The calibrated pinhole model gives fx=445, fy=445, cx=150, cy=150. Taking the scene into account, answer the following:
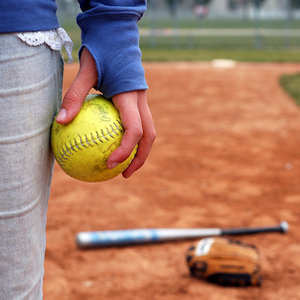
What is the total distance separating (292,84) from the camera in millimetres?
8750

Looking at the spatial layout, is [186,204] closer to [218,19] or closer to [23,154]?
[23,154]

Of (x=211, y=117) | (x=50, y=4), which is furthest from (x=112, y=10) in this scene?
(x=211, y=117)

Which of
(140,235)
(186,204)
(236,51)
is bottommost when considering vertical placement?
(236,51)

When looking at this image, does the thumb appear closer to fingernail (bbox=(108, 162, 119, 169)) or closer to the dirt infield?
fingernail (bbox=(108, 162, 119, 169))

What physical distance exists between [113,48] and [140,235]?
1894 mm

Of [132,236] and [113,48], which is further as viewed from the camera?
[132,236]

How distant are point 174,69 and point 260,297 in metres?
9.04

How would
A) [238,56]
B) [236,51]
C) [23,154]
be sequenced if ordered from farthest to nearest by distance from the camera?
[236,51] < [238,56] < [23,154]

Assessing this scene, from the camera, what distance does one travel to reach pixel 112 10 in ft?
3.77

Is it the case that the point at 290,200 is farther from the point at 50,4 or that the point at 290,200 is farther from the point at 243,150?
the point at 50,4

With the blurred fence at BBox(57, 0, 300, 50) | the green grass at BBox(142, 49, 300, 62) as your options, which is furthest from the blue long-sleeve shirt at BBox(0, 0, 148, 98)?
the blurred fence at BBox(57, 0, 300, 50)

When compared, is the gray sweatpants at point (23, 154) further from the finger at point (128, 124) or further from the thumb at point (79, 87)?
the finger at point (128, 124)

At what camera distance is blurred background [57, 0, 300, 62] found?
47.2 feet

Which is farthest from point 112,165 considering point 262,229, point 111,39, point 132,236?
point 262,229
